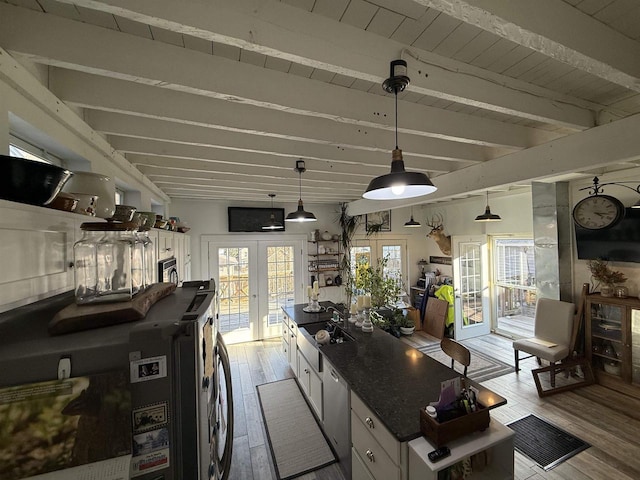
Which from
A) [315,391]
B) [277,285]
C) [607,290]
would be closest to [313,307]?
[315,391]

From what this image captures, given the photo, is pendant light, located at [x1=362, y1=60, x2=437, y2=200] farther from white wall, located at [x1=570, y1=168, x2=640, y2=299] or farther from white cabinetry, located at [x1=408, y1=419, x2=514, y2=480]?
white wall, located at [x1=570, y1=168, x2=640, y2=299]

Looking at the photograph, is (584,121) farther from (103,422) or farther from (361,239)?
(361,239)

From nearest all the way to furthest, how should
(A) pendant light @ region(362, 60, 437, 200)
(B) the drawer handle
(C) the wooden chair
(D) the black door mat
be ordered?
1. (A) pendant light @ region(362, 60, 437, 200)
2. (B) the drawer handle
3. (C) the wooden chair
4. (D) the black door mat

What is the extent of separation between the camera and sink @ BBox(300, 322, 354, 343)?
2.85m

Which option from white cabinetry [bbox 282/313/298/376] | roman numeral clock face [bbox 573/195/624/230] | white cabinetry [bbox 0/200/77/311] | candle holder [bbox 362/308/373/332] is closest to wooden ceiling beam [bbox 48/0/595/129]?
white cabinetry [bbox 0/200/77/311]

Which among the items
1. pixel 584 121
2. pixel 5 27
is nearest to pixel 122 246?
pixel 5 27

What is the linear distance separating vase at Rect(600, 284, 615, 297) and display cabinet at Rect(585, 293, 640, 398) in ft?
0.19

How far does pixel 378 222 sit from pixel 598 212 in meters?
3.36

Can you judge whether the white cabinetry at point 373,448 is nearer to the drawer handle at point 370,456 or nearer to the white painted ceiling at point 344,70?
the drawer handle at point 370,456

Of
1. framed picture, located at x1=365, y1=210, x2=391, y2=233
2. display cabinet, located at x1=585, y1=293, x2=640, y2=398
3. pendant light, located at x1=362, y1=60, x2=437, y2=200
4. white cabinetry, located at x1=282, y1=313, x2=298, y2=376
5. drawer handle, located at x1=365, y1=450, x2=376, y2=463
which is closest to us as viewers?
pendant light, located at x1=362, y1=60, x2=437, y2=200

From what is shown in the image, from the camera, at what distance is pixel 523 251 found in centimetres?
488

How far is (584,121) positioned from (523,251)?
3.79 m

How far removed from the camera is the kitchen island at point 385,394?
1.52m

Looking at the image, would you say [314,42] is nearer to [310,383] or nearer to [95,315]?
[95,315]
